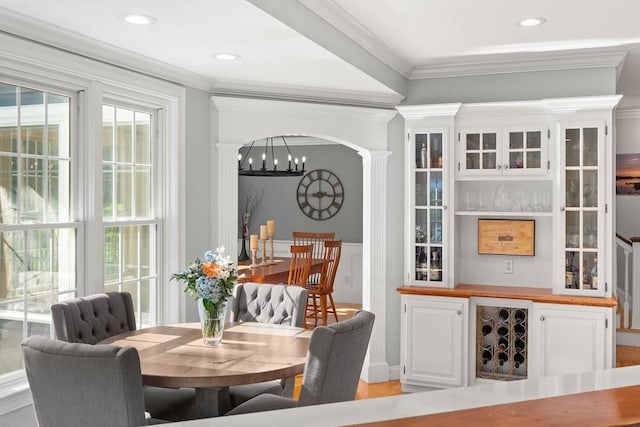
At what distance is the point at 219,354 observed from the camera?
10.1ft

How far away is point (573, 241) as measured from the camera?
4605 millimetres

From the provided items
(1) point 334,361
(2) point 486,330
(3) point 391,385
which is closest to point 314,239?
(3) point 391,385

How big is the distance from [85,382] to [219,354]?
847 millimetres

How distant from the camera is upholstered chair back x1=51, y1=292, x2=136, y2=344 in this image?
3.10m

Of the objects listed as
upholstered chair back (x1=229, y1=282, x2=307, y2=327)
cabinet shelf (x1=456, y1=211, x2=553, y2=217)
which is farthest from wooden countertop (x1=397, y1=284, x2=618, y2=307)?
upholstered chair back (x1=229, y1=282, x2=307, y2=327)

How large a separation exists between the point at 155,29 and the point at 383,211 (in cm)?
265

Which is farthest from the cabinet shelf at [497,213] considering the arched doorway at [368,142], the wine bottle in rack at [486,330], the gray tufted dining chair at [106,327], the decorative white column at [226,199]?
the gray tufted dining chair at [106,327]

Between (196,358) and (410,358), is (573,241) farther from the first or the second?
(196,358)

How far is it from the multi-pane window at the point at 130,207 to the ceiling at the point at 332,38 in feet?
1.30

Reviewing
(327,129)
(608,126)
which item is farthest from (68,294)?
(608,126)

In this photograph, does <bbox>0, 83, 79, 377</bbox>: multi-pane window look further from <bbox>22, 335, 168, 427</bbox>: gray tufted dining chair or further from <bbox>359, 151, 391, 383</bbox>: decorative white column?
<bbox>359, 151, 391, 383</bbox>: decorative white column

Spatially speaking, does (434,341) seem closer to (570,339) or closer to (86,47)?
(570,339)

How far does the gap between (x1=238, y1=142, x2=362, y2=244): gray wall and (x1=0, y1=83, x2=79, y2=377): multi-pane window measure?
5.74 m

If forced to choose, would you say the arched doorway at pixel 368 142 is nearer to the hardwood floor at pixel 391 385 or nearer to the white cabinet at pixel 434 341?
the hardwood floor at pixel 391 385
